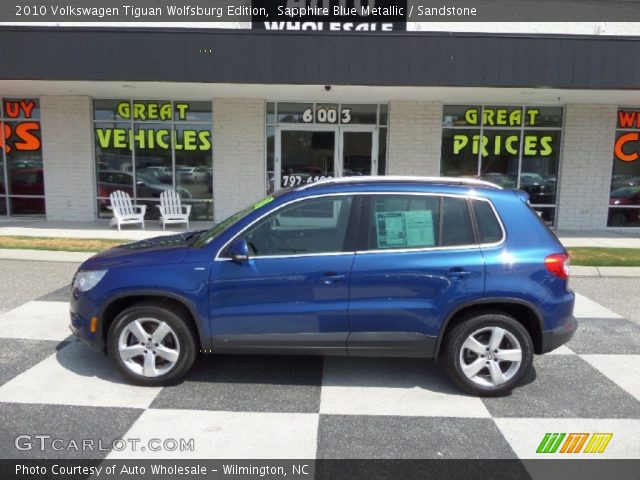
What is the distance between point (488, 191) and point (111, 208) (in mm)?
10932

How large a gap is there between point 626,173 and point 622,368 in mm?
10294

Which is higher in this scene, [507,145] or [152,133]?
[152,133]

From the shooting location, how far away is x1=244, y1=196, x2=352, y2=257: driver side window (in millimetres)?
3994

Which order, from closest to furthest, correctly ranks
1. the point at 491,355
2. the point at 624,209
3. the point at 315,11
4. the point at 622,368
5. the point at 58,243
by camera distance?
1. the point at 491,355
2. the point at 622,368
3. the point at 58,243
4. the point at 315,11
5. the point at 624,209

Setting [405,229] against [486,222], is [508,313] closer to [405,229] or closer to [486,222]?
[486,222]

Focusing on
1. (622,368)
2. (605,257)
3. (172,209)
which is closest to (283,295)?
(622,368)

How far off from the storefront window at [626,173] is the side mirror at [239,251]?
12.3m

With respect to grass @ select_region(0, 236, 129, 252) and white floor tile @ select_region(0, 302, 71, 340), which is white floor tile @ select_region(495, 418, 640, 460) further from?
grass @ select_region(0, 236, 129, 252)

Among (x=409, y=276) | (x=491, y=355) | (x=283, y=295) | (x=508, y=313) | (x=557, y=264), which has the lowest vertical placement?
(x=491, y=355)

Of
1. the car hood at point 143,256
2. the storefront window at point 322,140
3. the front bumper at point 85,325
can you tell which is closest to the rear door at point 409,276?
the car hood at point 143,256

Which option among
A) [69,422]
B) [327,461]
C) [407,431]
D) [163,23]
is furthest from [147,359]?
[163,23]

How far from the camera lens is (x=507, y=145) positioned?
13016mm

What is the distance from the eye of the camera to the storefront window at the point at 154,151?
12.9m

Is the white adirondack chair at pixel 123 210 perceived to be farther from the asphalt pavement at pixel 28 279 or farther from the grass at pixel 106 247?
the asphalt pavement at pixel 28 279
